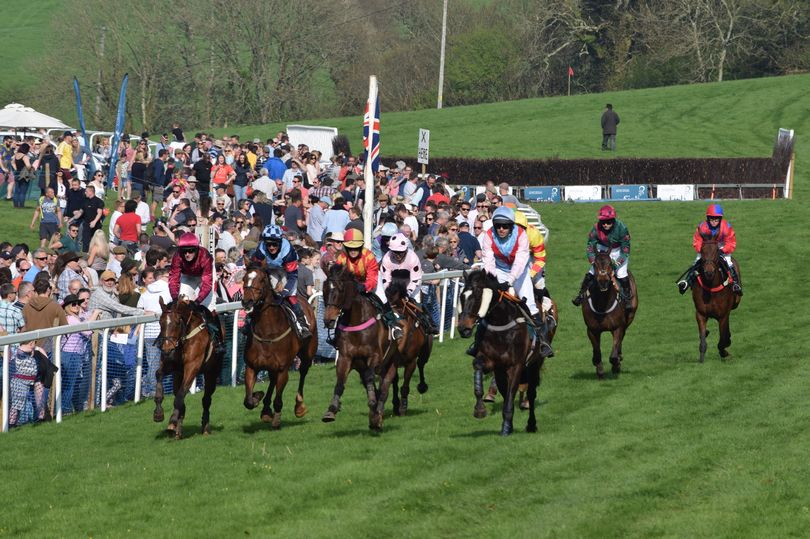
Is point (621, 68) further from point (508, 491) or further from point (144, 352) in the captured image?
point (508, 491)

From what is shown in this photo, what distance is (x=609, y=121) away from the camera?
46719mm

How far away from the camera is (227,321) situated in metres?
16.5

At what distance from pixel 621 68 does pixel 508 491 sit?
6153 centimetres

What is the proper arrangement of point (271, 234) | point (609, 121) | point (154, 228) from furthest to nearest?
point (609, 121)
point (154, 228)
point (271, 234)

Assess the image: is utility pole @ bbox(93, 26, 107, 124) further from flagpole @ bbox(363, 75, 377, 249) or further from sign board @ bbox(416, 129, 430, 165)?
flagpole @ bbox(363, 75, 377, 249)

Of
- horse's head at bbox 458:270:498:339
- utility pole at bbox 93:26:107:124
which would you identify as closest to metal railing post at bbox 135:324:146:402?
horse's head at bbox 458:270:498:339

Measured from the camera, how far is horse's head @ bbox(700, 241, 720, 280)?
→ 16.8 meters

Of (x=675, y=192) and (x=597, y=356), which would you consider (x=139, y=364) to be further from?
(x=675, y=192)

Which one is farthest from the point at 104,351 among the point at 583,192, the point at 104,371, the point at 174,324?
the point at 583,192

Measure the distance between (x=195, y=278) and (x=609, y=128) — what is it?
119 feet

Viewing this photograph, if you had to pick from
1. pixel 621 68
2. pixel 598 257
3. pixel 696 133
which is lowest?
pixel 598 257

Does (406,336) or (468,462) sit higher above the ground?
(406,336)

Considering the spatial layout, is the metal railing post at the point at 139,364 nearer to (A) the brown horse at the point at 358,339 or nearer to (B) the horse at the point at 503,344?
(A) the brown horse at the point at 358,339

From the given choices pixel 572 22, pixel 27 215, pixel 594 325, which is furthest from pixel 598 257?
pixel 572 22
